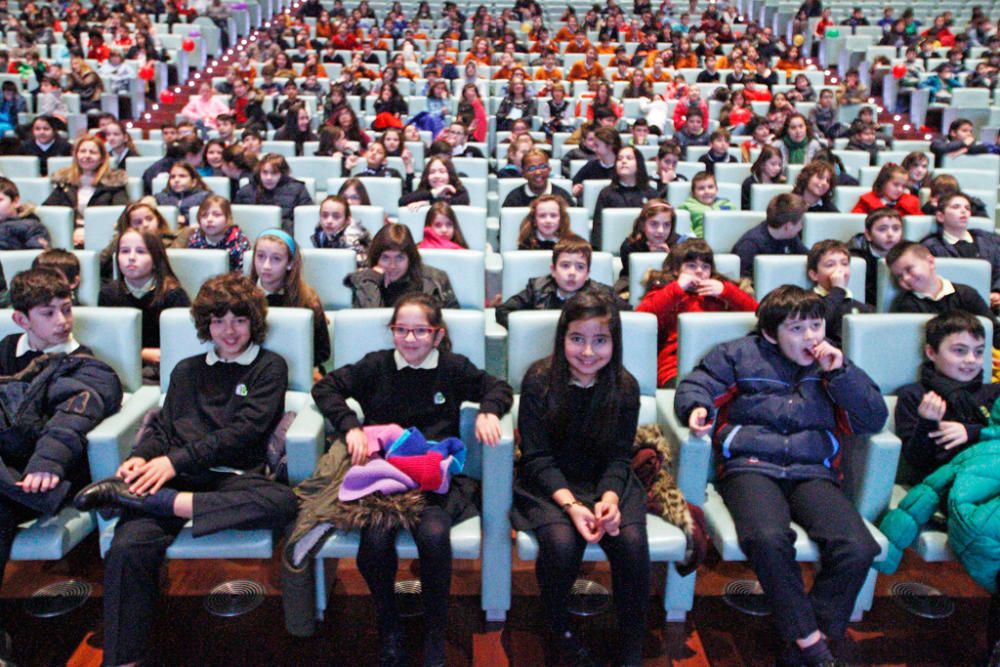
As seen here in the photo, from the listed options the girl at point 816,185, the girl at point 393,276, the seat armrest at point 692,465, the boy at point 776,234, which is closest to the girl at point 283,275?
the girl at point 393,276

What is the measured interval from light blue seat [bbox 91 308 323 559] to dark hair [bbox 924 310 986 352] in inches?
62.3

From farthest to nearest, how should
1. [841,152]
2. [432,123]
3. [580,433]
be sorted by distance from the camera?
[432,123], [841,152], [580,433]

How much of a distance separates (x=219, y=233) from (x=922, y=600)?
105 inches

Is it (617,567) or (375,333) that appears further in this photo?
(375,333)

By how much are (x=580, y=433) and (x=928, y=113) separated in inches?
263

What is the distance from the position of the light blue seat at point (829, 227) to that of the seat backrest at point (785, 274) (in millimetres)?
796

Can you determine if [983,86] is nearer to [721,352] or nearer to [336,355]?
[721,352]

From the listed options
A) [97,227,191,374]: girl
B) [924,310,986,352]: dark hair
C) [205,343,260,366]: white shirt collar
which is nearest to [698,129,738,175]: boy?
[924,310,986,352]: dark hair

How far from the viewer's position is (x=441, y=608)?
1.90m

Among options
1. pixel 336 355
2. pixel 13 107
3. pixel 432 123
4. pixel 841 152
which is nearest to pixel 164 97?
pixel 13 107

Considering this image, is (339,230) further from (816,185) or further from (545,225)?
(816,185)

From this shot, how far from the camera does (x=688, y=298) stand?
2.59m

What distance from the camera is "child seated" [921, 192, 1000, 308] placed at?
336 cm

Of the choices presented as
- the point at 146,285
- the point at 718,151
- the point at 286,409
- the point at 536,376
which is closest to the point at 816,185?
the point at 718,151
